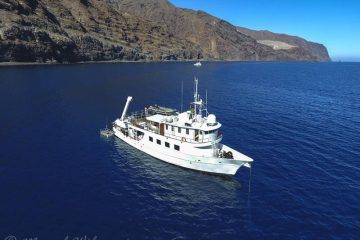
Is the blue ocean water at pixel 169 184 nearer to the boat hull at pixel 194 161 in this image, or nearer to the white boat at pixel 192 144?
the boat hull at pixel 194 161

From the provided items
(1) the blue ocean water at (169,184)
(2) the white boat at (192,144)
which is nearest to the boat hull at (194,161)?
(2) the white boat at (192,144)

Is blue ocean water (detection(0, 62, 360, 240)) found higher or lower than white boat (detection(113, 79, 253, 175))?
lower

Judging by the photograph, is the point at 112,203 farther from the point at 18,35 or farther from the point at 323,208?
the point at 18,35

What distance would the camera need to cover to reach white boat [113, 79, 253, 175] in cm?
4722

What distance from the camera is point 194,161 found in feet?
159

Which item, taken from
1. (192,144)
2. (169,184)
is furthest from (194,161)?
(169,184)

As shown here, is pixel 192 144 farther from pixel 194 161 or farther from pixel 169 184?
pixel 169 184

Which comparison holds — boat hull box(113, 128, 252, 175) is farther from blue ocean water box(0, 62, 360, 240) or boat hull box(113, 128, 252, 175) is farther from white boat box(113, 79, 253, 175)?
blue ocean water box(0, 62, 360, 240)

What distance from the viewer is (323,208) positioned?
40281 millimetres

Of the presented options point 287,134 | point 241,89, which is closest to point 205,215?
point 287,134

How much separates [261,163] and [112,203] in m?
25.8

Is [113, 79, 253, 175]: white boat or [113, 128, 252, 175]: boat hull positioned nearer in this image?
[113, 128, 252, 175]: boat hull

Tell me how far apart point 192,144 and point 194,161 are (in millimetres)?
2621

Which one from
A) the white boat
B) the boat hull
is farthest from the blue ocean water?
the white boat
